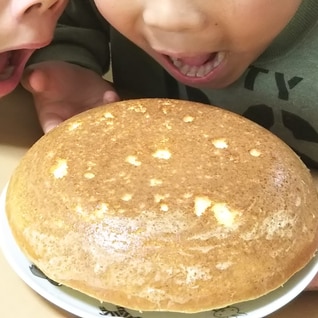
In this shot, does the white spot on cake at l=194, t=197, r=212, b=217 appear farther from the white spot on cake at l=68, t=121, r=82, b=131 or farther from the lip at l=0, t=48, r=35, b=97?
the lip at l=0, t=48, r=35, b=97

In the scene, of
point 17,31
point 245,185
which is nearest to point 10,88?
point 17,31

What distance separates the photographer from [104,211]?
524mm

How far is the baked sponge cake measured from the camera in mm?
501

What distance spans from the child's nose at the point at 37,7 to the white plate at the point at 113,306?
29 cm

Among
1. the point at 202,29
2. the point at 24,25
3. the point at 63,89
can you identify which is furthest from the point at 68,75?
the point at 202,29

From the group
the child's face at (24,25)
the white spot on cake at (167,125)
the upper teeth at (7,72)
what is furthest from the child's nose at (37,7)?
the white spot on cake at (167,125)

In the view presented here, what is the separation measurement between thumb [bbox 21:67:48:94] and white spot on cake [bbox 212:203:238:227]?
15.6 inches

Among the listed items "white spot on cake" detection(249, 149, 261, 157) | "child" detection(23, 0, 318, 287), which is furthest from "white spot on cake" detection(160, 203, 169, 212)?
"child" detection(23, 0, 318, 287)

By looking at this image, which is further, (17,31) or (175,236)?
(17,31)

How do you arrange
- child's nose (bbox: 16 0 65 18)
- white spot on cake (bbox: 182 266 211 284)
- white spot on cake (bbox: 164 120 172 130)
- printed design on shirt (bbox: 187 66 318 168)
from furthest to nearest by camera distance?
printed design on shirt (bbox: 187 66 318 168) → child's nose (bbox: 16 0 65 18) → white spot on cake (bbox: 164 120 172 130) → white spot on cake (bbox: 182 266 211 284)

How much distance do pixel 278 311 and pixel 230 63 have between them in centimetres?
32

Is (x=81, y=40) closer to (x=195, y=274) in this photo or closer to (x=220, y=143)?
(x=220, y=143)

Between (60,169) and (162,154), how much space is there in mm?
88

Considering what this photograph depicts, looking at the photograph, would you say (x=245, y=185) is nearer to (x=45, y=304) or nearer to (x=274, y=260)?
(x=274, y=260)
